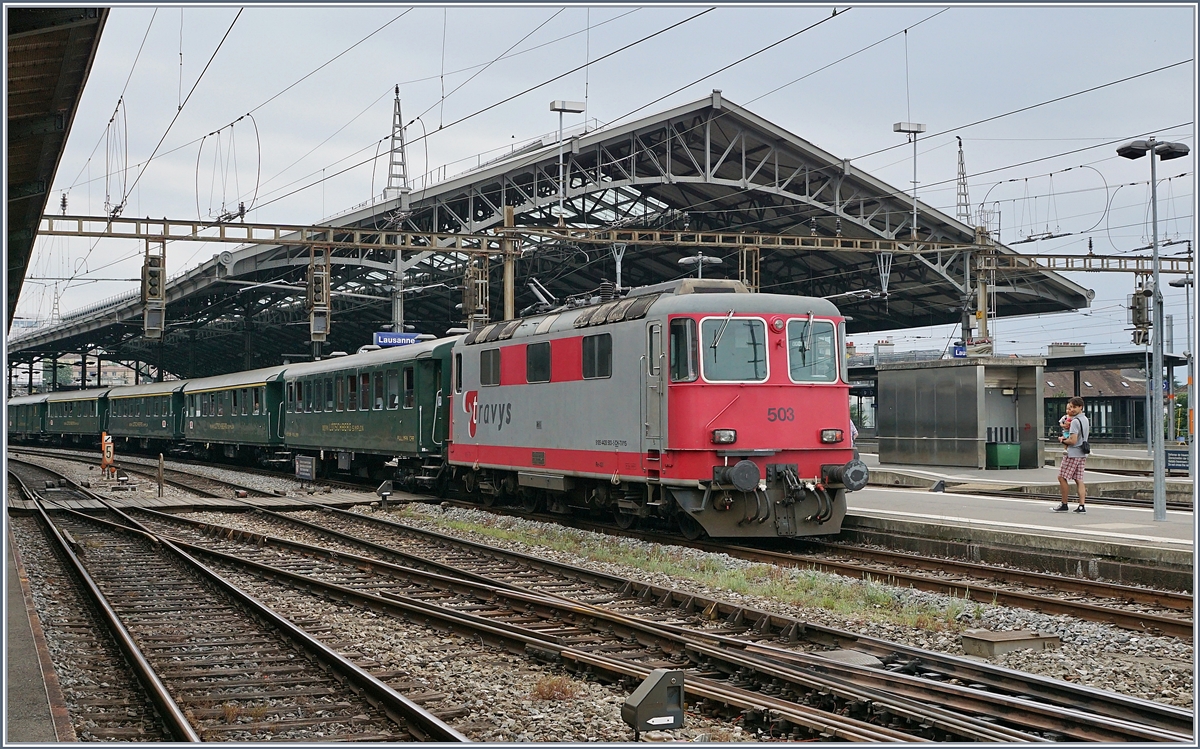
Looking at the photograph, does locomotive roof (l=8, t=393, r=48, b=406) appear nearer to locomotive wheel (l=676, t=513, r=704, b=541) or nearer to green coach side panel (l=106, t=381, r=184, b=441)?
green coach side panel (l=106, t=381, r=184, b=441)

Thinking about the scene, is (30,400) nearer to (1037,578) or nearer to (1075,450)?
(1075,450)

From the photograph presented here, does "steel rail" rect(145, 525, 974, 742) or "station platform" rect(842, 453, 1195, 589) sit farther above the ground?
"station platform" rect(842, 453, 1195, 589)

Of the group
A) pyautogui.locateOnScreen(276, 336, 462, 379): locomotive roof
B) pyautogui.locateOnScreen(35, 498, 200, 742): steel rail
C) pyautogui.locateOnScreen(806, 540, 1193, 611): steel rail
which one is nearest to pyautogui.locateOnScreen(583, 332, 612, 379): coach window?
pyautogui.locateOnScreen(806, 540, 1193, 611): steel rail

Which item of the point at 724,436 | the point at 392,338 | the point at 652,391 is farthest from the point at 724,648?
the point at 392,338

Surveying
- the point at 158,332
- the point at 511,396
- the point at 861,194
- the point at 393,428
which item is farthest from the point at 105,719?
the point at 861,194

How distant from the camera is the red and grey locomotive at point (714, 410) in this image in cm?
1433

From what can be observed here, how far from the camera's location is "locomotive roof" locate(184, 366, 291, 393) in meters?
33.9

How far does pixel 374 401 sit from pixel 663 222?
854 inches

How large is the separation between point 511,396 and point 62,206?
67.7ft

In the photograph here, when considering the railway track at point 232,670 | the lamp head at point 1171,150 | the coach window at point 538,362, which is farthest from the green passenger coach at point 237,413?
the lamp head at point 1171,150

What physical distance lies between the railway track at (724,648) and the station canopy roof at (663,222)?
2122 centimetres

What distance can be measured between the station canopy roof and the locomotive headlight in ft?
65.8

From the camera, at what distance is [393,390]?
2436 cm

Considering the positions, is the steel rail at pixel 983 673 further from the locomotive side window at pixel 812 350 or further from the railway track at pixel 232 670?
the locomotive side window at pixel 812 350
